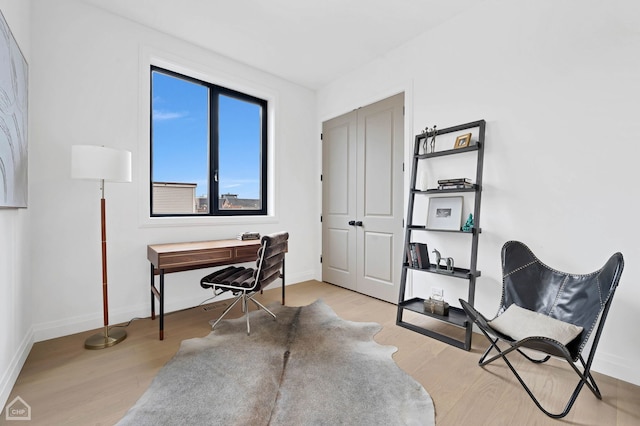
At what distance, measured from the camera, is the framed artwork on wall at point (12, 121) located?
5.39ft

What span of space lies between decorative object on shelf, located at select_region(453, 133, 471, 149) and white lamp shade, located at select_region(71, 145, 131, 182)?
112 inches

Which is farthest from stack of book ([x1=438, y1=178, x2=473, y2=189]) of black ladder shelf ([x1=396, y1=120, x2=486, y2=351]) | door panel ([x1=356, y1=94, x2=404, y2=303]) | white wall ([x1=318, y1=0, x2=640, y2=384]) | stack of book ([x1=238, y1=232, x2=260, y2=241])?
stack of book ([x1=238, y1=232, x2=260, y2=241])

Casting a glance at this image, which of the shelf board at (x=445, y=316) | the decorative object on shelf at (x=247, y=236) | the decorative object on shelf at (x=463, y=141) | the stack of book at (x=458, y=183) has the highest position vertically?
the decorative object on shelf at (x=463, y=141)

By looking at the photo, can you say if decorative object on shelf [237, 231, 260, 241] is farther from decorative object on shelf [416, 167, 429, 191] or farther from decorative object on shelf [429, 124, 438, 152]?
decorative object on shelf [429, 124, 438, 152]

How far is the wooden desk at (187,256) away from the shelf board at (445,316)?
65.3 inches

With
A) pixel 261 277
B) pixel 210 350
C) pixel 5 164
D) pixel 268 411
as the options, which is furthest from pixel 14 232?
pixel 268 411

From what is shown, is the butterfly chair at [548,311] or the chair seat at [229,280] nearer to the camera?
the butterfly chair at [548,311]

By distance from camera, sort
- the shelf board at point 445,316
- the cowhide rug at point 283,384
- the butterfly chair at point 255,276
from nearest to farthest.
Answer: the cowhide rug at point 283,384, the shelf board at point 445,316, the butterfly chair at point 255,276

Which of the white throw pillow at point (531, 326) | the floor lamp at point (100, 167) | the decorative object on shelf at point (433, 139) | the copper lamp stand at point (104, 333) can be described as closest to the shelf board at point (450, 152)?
the decorative object on shelf at point (433, 139)

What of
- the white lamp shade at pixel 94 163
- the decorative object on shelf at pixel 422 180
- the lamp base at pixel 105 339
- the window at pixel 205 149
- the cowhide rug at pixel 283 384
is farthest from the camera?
the window at pixel 205 149

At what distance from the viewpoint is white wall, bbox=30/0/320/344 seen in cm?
244

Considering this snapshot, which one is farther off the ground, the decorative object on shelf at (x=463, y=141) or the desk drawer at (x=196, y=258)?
the decorative object on shelf at (x=463, y=141)

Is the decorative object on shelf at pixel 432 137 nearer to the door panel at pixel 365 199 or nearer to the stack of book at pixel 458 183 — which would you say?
the door panel at pixel 365 199

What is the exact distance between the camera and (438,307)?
2619mm
